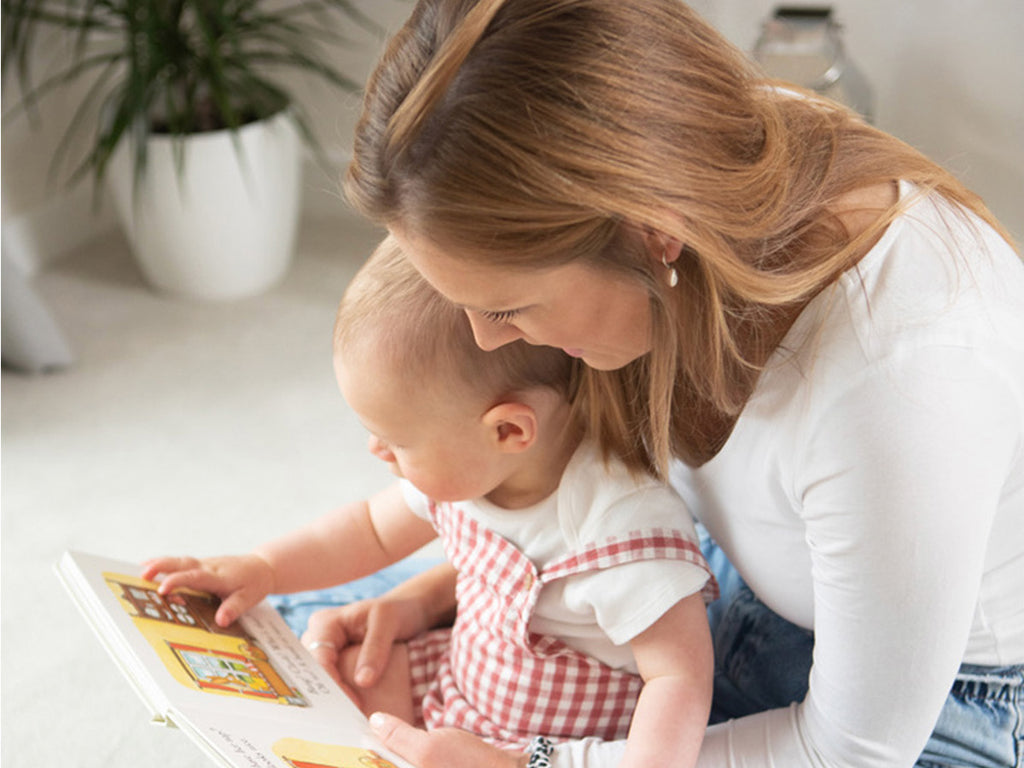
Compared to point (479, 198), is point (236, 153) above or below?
below

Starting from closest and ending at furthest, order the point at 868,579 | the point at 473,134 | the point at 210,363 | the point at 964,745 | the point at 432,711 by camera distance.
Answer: the point at 473,134
the point at 868,579
the point at 964,745
the point at 432,711
the point at 210,363

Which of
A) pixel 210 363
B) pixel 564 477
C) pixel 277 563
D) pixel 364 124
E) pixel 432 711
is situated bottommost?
pixel 210 363

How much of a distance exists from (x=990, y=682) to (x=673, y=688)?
0.28 meters

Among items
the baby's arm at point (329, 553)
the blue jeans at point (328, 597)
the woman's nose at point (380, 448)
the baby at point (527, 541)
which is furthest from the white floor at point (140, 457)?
the woman's nose at point (380, 448)

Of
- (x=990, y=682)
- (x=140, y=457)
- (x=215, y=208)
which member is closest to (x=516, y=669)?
(x=990, y=682)

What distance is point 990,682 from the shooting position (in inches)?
40.5

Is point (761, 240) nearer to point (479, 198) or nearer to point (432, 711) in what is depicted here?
point (479, 198)

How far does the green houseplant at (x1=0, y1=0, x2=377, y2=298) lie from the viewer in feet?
7.40

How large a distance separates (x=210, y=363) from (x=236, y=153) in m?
0.41

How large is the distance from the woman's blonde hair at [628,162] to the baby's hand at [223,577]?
0.48 m

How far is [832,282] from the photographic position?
0.86m

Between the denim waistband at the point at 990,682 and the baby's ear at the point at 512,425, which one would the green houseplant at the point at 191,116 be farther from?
the denim waistband at the point at 990,682

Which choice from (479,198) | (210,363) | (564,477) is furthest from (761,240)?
(210,363)

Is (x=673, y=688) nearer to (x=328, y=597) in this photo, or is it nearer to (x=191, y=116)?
(x=328, y=597)
